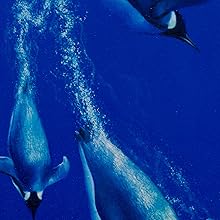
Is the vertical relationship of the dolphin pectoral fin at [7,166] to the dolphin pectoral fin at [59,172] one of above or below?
below

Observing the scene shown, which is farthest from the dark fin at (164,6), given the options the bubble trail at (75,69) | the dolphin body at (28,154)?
the dolphin body at (28,154)

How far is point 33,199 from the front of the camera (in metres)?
1.03

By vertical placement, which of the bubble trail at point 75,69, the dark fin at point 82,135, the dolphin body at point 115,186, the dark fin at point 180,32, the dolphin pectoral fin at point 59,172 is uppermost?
the dark fin at point 180,32

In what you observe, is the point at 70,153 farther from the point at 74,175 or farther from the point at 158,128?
the point at 158,128

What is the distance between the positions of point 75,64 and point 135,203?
0.32 metres

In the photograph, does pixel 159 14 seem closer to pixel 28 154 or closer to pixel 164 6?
pixel 164 6

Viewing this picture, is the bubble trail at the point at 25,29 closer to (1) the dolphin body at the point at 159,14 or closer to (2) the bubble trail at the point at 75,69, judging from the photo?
(2) the bubble trail at the point at 75,69

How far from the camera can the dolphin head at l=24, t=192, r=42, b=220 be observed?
1022mm

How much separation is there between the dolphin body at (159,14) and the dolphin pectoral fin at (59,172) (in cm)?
33

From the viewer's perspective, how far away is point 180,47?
939 millimetres

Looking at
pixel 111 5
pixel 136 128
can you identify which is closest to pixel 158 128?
pixel 136 128

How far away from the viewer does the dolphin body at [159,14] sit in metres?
0.82

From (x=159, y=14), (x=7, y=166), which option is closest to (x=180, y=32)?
(x=159, y=14)

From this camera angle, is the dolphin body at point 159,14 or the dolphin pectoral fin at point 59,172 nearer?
the dolphin body at point 159,14
